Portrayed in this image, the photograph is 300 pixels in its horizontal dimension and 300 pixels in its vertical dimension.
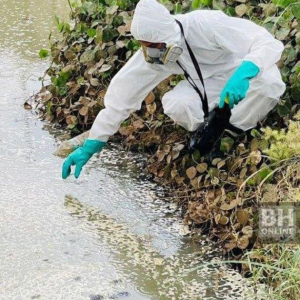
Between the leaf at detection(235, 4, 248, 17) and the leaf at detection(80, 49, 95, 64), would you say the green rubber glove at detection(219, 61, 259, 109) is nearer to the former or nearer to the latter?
the leaf at detection(235, 4, 248, 17)

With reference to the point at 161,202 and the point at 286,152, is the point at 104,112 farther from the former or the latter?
the point at 286,152

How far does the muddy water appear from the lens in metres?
2.77

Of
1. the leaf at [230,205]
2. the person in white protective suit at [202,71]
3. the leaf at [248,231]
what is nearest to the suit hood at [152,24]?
the person in white protective suit at [202,71]

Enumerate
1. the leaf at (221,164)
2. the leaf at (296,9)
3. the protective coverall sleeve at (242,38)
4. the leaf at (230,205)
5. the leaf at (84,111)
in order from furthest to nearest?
the leaf at (84,111) → the leaf at (296,9) → the leaf at (221,164) → the protective coverall sleeve at (242,38) → the leaf at (230,205)

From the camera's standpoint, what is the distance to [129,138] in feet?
13.1

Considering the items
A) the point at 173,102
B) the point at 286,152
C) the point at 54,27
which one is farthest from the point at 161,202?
the point at 54,27

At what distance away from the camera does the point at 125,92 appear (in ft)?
11.2

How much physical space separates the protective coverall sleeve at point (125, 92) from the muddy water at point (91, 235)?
351 millimetres

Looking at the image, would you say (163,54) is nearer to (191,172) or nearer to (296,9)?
(191,172)

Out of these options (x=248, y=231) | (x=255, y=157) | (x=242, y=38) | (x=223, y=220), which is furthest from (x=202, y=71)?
(x=248, y=231)

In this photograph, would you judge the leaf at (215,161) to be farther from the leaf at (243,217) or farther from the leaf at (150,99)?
the leaf at (150,99)

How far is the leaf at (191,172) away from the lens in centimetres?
337

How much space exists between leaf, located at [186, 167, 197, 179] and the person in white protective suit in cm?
20

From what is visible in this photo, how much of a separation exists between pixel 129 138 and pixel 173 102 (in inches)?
27.3
